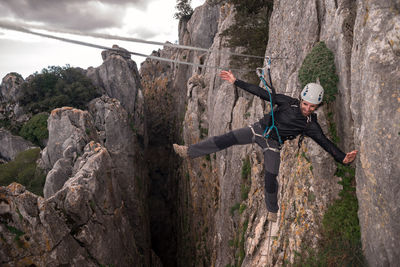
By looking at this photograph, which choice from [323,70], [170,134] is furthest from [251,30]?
[170,134]

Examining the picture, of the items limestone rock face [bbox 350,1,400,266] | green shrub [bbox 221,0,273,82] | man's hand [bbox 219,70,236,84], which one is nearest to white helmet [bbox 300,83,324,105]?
limestone rock face [bbox 350,1,400,266]

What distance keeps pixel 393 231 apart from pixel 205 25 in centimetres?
3248

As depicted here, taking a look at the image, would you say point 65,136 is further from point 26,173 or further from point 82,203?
point 82,203

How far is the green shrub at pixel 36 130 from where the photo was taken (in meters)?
27.9

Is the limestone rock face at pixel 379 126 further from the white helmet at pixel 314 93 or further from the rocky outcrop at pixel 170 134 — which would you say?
the rocky outcrop at pixel 170 134

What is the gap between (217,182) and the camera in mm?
19688

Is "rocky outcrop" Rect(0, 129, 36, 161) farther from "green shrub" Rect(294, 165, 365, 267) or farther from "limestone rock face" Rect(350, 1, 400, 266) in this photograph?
"limestone rock face" Rect(350, 1, 400, 266)

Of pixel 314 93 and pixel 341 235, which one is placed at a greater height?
pixel 314 93

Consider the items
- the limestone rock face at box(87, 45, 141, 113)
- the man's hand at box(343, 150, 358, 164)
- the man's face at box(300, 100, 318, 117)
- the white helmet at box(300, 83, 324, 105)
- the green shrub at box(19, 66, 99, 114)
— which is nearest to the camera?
the man's hand at box(343, 150, 358, 164)

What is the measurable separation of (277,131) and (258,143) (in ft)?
2.60

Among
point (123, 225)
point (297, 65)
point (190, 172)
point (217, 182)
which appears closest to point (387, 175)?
point (297, 65)

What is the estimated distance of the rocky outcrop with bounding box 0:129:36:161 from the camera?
28.2m

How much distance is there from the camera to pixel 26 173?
2078 centimetres

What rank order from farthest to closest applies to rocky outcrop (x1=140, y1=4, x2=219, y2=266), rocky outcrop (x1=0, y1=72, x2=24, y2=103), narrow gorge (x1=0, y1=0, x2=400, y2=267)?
1. rocky outcrop (x1=0, y1=72, x2=24, y2=103)
2. rocky outcrop (x1=140, y1=4, x2=219, y2=266)
3. narrow gorge (x1=0, y1=0, x2=400, y2=267)
